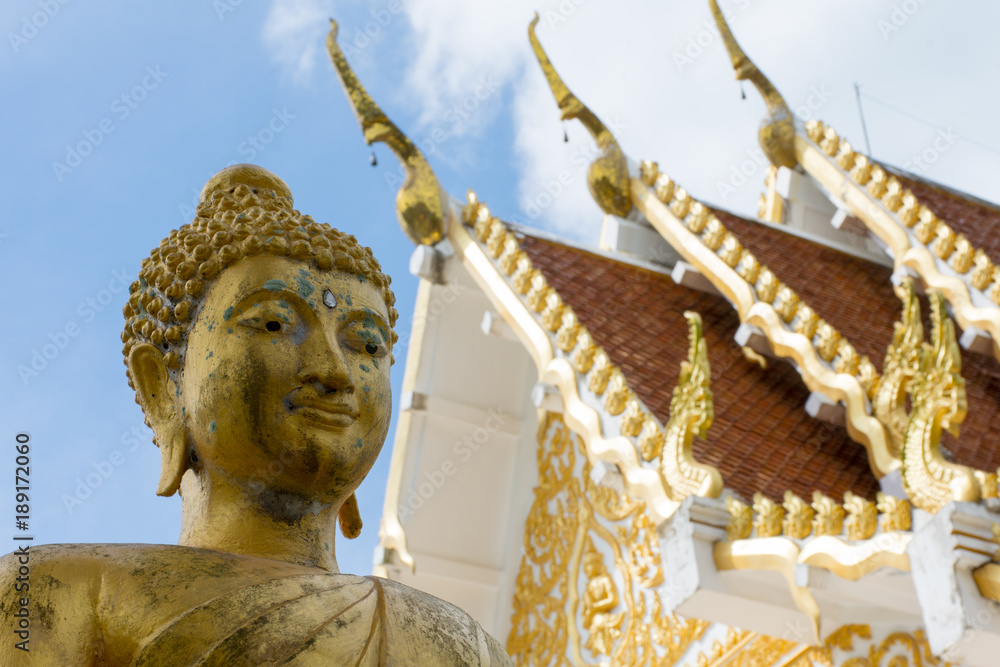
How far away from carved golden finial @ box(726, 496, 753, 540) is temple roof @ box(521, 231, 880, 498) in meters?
0.26

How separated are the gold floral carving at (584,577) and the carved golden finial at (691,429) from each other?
90 centimetres

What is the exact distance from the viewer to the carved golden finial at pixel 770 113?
209 inches

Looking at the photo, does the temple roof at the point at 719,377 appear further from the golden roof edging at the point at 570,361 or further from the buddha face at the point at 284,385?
the buddha face at the point at 284,385

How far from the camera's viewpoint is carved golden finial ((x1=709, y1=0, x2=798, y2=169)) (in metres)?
5.31

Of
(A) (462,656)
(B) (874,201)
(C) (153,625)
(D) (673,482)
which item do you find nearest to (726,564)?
(D) (673,482)

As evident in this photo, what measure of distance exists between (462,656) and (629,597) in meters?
3.31

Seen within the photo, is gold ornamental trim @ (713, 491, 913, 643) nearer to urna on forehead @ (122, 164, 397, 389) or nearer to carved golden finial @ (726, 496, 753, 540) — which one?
carved golden finial @ (726, 496, 753, 540)

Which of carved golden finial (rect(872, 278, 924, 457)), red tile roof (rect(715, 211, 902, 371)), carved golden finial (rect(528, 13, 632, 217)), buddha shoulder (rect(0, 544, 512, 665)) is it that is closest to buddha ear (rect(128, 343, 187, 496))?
buddha shoulder (rect(0, 544, 512, 665))

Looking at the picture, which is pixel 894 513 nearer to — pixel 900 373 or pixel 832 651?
pixel 900 373

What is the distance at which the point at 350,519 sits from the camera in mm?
1559

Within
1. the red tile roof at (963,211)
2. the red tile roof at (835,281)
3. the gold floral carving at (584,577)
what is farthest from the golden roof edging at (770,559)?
the red tile roof at (963,211)

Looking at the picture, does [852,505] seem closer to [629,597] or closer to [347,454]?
[629,597]

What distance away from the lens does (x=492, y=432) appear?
5.47 metres

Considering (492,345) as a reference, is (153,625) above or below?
below
